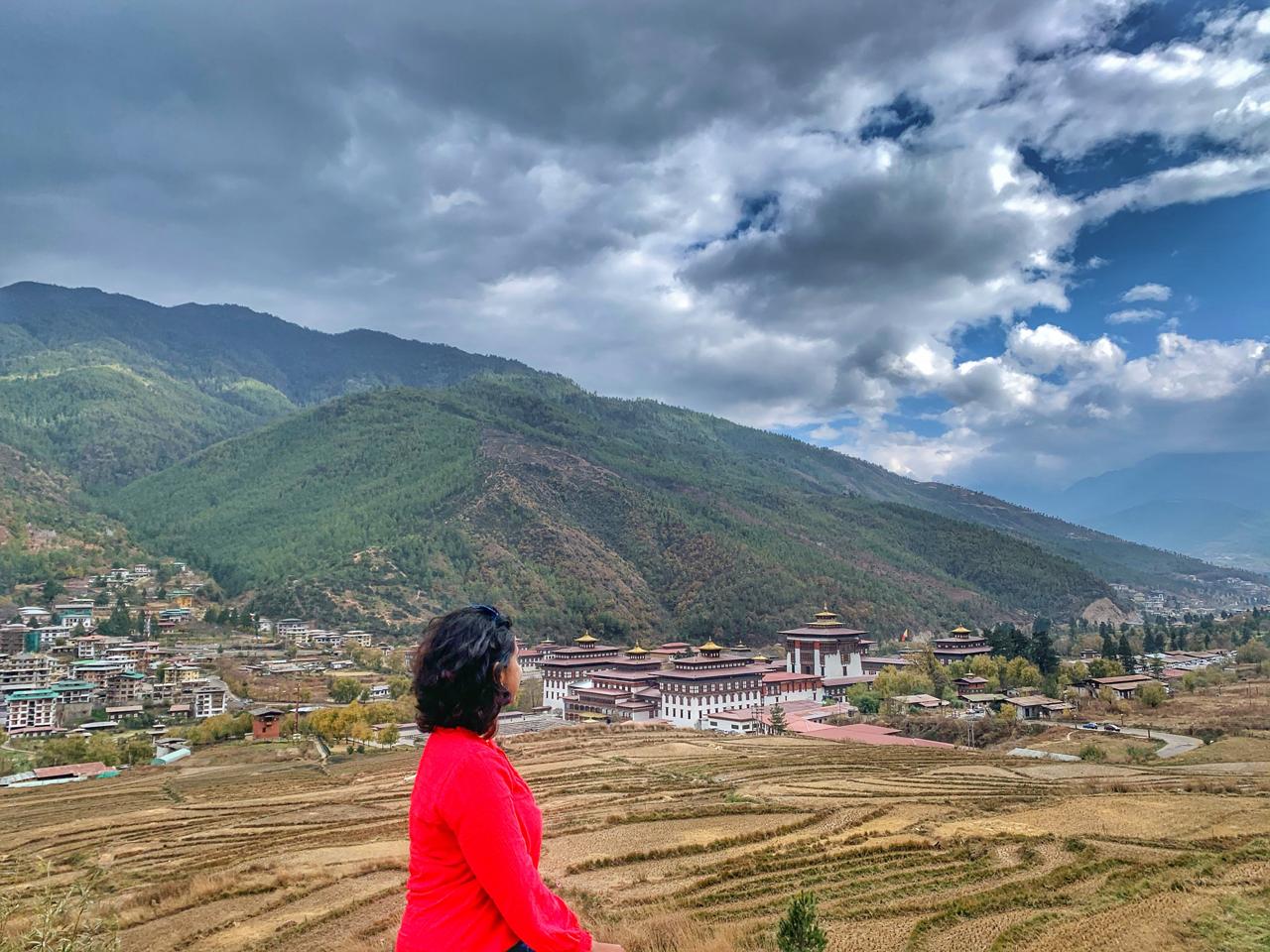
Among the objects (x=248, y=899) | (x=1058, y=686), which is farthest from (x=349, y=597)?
(x=248, y=899)

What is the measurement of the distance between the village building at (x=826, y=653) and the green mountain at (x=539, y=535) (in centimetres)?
2663

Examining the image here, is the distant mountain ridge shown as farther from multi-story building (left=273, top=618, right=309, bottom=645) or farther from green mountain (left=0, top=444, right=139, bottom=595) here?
green mountain (left=0, top=444, right=139, bottom=595)

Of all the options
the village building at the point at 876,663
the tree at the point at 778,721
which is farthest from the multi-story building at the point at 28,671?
the village building at the point at 876,663

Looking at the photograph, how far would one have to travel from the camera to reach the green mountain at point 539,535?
98250 millimetres

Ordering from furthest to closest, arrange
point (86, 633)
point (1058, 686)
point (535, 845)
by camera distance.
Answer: point (86, 633) < point (1058, 686) < point (535, 845)

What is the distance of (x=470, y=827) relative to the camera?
260cm

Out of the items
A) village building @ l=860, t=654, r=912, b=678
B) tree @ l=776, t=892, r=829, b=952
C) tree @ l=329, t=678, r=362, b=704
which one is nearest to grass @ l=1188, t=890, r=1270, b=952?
tree @ l=776, t=892, r=829, b=952

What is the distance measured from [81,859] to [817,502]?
151490mm

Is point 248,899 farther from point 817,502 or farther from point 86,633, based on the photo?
point 817,502

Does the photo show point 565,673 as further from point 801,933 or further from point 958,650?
point 801,933

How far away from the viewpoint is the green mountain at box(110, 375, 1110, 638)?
98.2 meters

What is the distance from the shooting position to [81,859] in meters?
22.5

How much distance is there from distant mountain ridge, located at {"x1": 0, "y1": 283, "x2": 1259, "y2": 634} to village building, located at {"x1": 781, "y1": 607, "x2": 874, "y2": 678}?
2757 centimetres

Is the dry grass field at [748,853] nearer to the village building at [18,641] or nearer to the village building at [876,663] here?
the village building at [876,663]
